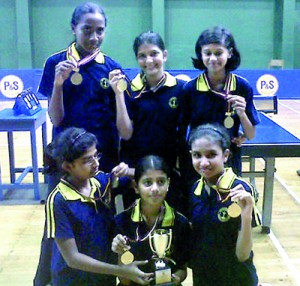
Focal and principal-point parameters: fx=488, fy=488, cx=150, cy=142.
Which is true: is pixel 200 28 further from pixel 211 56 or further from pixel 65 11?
pixel 211 56

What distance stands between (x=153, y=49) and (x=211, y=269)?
1.16 meters

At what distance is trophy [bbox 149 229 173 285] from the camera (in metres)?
2.24

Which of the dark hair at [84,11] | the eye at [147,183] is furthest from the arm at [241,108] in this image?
the dark hair at [84,11]

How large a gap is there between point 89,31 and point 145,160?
727mm

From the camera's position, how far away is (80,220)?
7.47ft

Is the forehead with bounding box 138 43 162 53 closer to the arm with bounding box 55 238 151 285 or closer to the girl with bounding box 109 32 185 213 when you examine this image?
the girl with bounding box 109 32 185 213

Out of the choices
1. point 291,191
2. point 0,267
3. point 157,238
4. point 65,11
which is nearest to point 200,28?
point 65,11

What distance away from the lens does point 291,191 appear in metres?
5.24

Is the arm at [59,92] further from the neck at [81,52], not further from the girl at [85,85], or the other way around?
the neck at [81,52]

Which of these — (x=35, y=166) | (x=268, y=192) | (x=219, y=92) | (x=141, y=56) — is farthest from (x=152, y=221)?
(x=35, y=166)

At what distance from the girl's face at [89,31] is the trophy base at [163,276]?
118cm

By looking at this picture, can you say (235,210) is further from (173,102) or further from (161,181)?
(173,102)

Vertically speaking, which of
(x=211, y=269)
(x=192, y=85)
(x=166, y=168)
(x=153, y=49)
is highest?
(x=153, y=49)

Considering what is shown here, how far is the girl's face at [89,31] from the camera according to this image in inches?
97.8
